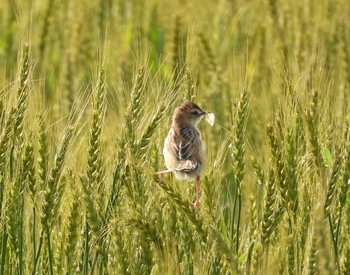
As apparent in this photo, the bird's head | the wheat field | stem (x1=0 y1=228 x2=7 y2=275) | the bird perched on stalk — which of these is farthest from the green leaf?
stem (x1=0 y1=228 x2=7 y2=275)

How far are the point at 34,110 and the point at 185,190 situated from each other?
612 mm

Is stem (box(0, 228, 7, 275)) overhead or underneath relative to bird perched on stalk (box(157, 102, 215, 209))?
underneath

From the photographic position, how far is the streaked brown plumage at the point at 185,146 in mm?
4113

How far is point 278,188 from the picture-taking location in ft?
12.7

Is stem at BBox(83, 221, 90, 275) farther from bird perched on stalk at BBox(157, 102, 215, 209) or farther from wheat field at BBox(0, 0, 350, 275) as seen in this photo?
bird perched on stalk at BBox(157, 102, 215, 209)

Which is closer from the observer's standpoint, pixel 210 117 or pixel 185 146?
pixel 185 146

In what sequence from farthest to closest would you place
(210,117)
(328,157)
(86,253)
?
(210,117) < (328,157) < (86,253)

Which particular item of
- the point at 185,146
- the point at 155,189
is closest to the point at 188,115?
the point at 185,146

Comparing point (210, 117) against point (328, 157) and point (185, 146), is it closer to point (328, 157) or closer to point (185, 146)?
point (185, 146)

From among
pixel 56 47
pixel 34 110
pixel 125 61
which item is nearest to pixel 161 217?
pixel 34 110

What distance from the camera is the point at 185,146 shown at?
441 cm

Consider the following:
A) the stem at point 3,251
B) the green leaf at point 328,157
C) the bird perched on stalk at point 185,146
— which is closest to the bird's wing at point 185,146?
the bird perched on stalk at point 185,146

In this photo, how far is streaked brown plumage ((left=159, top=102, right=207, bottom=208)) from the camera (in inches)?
162

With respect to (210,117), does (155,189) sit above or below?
below
